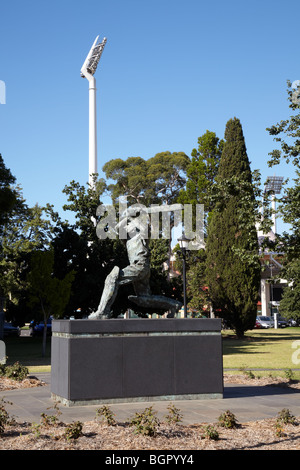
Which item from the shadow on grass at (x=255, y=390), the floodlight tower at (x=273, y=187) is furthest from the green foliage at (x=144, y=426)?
the floodlight tower at (x=273, y=187)

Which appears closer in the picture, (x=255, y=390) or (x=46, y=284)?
(x=255, y=390)

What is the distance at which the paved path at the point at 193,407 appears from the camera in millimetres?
8383

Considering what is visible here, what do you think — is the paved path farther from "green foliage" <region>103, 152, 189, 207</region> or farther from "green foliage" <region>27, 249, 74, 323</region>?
"green foliage" <region>103, 152, 189, 207</region>

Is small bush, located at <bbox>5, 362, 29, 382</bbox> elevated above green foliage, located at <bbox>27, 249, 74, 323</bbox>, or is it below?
below

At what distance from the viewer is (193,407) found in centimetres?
925

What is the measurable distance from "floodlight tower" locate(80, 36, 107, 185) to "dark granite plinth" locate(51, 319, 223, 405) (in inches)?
1683

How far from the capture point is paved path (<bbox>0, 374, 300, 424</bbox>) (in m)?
8.38

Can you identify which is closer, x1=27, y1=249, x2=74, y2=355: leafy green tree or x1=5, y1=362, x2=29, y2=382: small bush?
x1=5, y1=362, x2=29, y2=382: small bush

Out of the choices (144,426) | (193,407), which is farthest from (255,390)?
(144,426)

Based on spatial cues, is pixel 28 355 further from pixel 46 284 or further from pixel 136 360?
pixel 136 360

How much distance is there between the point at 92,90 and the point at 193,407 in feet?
176

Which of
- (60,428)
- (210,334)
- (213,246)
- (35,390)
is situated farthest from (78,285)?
(60,428)

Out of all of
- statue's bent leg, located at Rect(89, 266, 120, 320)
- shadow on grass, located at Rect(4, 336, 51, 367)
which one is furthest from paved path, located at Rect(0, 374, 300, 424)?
shadow on grass, located at Rect(4, 336, 51, 367)

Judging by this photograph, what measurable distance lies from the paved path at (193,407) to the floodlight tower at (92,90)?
42.1m
